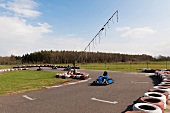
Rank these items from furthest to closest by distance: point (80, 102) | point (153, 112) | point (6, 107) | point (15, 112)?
1. point (80, 102)
2. point (6, 107)
3. point (15, 112)
4. point (153, 112)

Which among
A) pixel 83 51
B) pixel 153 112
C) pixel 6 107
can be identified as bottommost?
pixel 6 107

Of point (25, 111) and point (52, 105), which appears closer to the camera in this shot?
point (25, 111)

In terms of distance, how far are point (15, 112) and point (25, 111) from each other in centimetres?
34

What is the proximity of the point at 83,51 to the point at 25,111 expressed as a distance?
10996mm

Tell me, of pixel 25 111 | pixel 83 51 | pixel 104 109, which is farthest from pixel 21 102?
pixel 83 51

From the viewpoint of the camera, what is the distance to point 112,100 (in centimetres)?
825

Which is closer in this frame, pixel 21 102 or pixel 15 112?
pixel 15 112

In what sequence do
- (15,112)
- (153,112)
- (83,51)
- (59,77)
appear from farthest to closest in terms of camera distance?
(59,77) < (83,51) < (15,112) < (153,112)

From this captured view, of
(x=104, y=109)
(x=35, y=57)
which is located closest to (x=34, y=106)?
(x=104, y=109)

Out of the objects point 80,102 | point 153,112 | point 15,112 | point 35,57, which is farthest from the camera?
point 35,57

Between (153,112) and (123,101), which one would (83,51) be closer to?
(123,101)

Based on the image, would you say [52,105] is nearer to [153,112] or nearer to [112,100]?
[112,100]

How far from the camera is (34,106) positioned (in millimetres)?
7480

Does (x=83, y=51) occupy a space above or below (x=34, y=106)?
above
